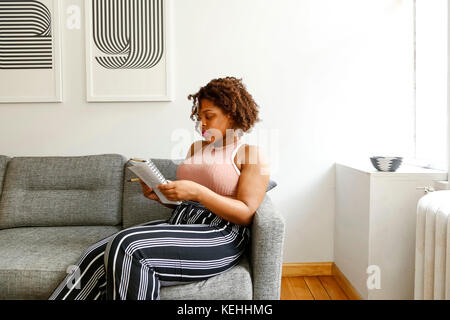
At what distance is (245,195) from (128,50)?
4.48 ft

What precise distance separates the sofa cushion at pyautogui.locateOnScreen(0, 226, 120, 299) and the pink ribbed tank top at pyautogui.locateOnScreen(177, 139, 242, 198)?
1.98 ft

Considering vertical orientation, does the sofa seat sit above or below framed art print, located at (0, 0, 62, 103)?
below

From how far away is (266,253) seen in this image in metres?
1.52

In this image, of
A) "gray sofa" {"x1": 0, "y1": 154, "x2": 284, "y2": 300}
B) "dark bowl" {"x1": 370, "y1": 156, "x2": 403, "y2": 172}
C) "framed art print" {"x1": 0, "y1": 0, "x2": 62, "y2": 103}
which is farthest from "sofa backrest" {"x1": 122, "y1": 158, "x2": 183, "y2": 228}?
"dark bowl" {"x1": 370, "y1": 156, "x2": 403, "y2": 172}

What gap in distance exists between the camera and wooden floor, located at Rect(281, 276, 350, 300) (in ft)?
7.27

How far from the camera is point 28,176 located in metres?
2.18

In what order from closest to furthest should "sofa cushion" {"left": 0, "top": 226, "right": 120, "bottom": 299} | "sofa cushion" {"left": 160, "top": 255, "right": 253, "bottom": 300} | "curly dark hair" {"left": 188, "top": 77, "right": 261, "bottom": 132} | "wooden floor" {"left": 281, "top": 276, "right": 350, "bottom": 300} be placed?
"sofa cushion" {"left": 160, "top": 255, "right": 253, "bottom": 300}
"sofa cushion" {"left": 0, "top": 226, "right": 120, "bottom": 299}
"curly dark hair" {"left": 188, "top": 77, "right": 261, "bottom": 132}
"wooden floor" {"left": 281, "top": 276, "right": 350, "bottom": 300}

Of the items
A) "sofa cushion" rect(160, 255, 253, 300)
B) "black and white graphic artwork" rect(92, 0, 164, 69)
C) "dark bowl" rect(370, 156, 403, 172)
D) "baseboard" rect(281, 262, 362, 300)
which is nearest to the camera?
"sofa cushion" rect(160, 255, 253, 300)

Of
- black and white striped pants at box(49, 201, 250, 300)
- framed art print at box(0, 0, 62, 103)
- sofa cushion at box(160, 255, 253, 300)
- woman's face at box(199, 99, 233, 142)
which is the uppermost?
framed art print at box(0, 0, 62, 103)

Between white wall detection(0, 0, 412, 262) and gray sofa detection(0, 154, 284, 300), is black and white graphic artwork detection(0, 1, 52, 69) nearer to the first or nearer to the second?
white wall detection(0, 0, 412, 262)

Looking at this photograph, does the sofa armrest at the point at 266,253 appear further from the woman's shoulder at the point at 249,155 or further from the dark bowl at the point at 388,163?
the dark bowl at the point at 388,163

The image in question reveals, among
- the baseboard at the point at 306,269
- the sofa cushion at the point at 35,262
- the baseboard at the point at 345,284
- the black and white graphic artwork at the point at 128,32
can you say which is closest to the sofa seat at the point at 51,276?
the sofa cushion at the point at 35,262
